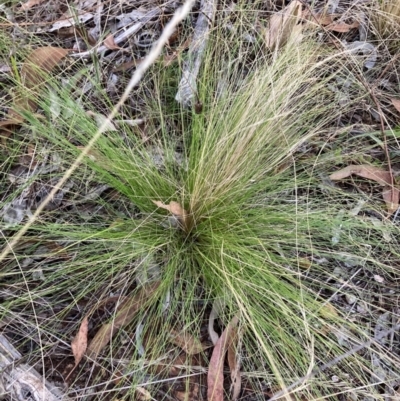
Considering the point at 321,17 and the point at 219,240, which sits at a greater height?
the point at 321,17

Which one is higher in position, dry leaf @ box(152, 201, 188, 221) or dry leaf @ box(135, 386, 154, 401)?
dry leaf @ box(152, 201, 188, 221)

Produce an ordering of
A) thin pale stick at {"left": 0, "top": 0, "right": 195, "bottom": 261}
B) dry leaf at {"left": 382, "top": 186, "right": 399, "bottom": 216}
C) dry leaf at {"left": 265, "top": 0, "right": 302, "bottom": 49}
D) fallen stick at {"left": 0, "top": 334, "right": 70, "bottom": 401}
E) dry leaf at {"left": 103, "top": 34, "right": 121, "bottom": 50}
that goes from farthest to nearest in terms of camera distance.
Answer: dry leaf at {"left": 103, "top": 34, "right": 121, "bottom": 50} < dry leaf at {"left": 265, "top": 0, "right": 302, "bottom": 49} < dry leaf at {"left": 382, "top": 186, "right": 399, "bottom": 216} < fallen stick at {"left": 0, "top": 334, "right": 70, "bottom": 401} < thin pale stick at {"left": 0, "top": 0, "right": 195, "bottom": 261}

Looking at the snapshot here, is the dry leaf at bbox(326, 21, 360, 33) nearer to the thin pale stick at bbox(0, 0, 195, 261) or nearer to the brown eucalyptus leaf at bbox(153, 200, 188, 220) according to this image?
the brown eucalyptus leaf at bbox(153, 200, 188, 220)

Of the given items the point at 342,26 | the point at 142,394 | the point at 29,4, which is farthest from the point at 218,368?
the point at 29,4

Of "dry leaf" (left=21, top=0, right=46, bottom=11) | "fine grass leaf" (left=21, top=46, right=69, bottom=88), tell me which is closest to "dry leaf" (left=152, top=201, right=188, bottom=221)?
"fine grass leaf" (left=21, top=46, right=69, bottom=88)

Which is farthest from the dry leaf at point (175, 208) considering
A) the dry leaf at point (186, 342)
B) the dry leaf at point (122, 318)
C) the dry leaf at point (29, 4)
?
the dry leaf at point (29, 4)

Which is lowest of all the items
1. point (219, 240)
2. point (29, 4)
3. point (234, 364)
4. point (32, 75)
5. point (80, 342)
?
point (234, 364)

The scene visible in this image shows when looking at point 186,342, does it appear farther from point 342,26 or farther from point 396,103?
point 342,26

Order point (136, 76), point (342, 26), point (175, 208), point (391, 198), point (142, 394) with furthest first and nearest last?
point (342, 26)
point (391, 198)
point (175, 208)
point (142, 394)
point (136, 76)
